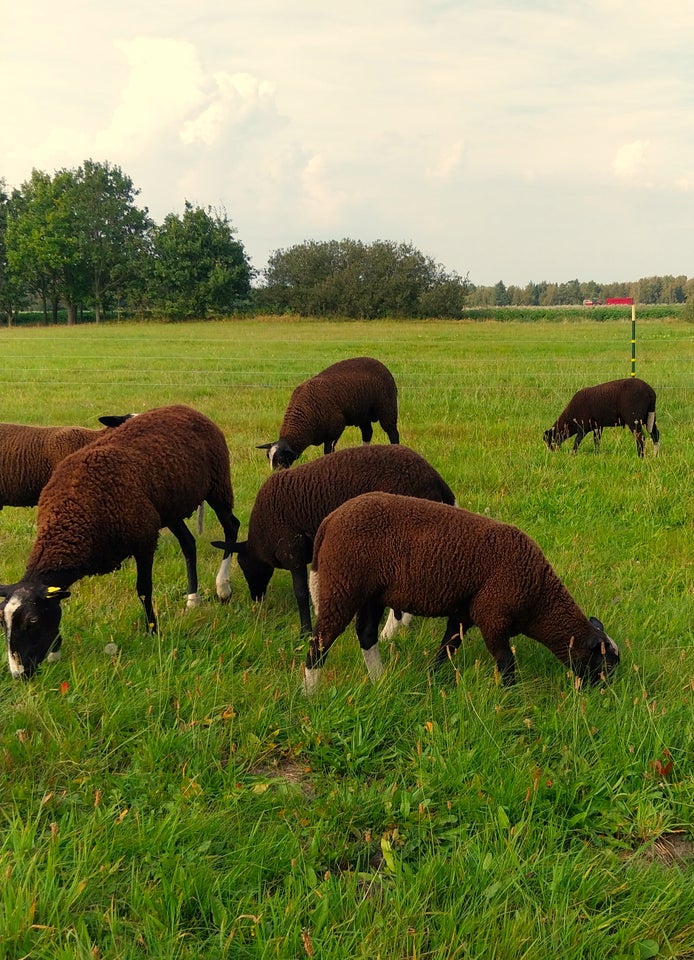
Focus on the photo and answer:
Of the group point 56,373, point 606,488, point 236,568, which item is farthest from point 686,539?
point 56,373

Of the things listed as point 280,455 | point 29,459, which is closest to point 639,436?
point 280,455

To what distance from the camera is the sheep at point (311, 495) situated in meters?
5.02

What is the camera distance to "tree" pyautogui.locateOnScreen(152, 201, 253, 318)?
197 feet

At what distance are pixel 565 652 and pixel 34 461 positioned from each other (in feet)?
16.4

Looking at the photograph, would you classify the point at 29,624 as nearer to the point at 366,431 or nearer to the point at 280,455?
the point at 280,455

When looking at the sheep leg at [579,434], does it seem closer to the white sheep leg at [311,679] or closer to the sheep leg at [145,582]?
the sheep leg at [145,582]

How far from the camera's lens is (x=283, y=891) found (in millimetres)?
2467

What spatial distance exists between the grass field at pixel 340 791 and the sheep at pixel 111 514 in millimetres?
230

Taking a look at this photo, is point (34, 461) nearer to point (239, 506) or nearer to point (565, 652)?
point (239, 506)

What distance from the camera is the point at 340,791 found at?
2.91 meters

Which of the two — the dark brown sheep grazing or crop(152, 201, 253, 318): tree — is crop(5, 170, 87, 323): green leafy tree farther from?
the dark brown sheep grazing

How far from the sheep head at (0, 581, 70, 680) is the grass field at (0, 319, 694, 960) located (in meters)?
0.12

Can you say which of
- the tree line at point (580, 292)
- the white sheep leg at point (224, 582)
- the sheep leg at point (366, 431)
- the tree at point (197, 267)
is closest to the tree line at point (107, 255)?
the tree at point (197, 267)

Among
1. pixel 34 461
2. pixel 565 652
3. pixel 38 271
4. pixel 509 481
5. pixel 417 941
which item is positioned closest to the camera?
pixel 417 941
